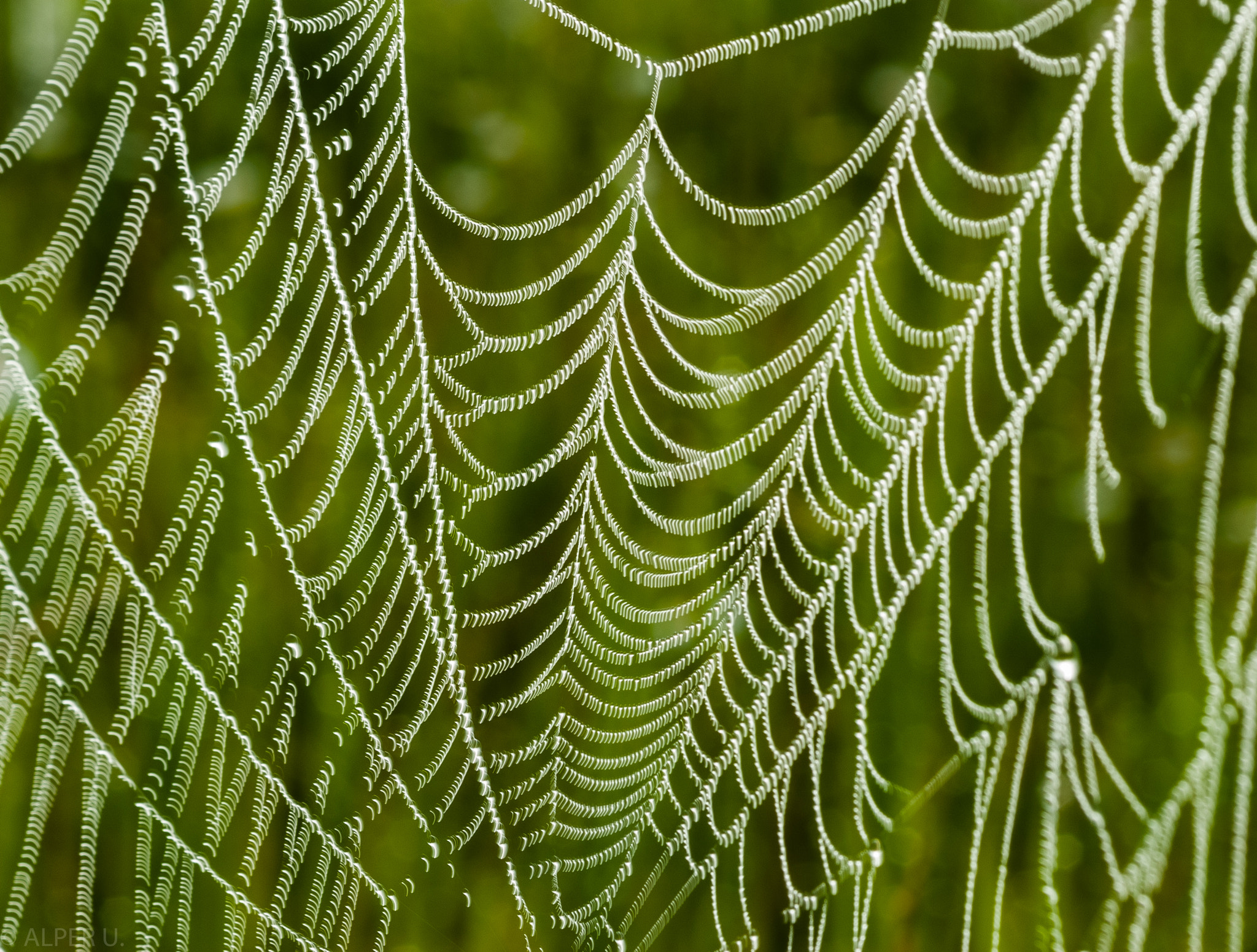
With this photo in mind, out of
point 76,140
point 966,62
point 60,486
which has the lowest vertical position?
point 60,486

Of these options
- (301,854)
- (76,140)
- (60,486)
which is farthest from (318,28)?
(301,854)

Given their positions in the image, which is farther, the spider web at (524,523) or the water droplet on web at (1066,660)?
the water droplet on web at (1066,660)

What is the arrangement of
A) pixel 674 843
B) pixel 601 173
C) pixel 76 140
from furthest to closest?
pixel 674 843
pixel 601 173
pixel 76 140

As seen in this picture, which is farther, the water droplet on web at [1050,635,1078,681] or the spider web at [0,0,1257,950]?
the water droplet on web at [1050,635,1078,681]

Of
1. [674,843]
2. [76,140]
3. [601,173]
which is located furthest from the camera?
[674,843]

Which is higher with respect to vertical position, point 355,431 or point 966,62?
point 966,62

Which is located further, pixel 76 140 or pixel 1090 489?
pixel 1090 489

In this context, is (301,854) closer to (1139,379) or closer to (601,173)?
(601,173)
